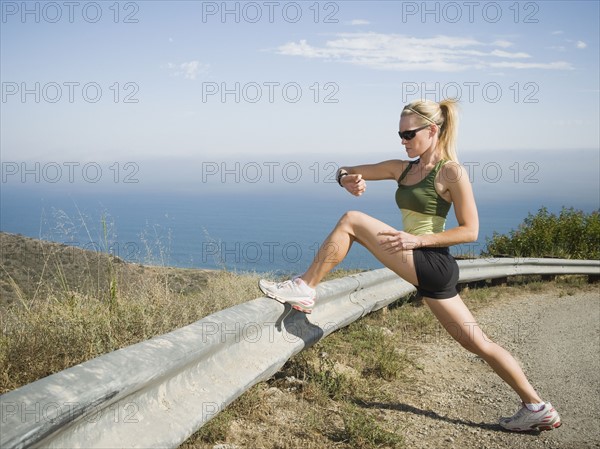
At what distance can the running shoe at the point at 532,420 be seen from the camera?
4086 mm

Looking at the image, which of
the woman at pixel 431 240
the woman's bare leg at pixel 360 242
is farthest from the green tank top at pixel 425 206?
the woman's bare leg at pixel 360 242

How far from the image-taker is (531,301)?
8969mm

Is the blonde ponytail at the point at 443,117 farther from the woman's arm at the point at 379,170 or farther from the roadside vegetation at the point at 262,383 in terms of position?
the roadside vegetation at the point at 262,383

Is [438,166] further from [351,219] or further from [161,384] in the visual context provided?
[161,384]

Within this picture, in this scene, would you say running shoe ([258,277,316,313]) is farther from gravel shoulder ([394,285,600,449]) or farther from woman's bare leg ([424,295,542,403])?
gravel shoulder ([394,285,600,449])

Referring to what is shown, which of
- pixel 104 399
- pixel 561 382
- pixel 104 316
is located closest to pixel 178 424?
pixel 104 399

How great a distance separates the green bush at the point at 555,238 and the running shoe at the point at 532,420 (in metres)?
9.77

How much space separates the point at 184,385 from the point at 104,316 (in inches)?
65.2

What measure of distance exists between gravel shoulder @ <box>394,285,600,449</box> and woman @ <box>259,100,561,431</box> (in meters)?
0.23

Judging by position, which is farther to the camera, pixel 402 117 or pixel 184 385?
pixel 402 117

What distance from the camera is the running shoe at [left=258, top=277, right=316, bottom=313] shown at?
413cm

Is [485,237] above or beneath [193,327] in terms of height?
beneath

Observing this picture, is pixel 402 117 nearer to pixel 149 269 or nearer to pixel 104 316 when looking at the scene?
pixel 104 316

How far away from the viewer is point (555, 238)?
14.1 metres
